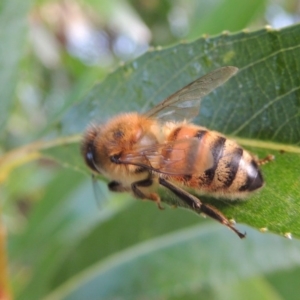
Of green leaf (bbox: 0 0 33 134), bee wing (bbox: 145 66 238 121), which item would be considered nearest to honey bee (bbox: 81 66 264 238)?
bee wing (bbox: 145 66 238 121)

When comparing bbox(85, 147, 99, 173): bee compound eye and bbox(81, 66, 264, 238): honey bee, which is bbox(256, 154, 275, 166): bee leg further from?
bbox(85, 147, 99, 173): bee compound eye

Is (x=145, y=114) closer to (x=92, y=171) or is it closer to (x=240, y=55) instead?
(x=92, y=171)

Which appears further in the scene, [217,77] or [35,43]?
[35,43]

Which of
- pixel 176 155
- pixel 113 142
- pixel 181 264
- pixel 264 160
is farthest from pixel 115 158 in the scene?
pixel 181 264

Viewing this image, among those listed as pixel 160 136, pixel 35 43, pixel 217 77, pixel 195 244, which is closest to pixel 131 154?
pixel 160 136

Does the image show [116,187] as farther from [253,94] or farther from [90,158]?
[253,94]

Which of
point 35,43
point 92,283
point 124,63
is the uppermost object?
point 124,63
